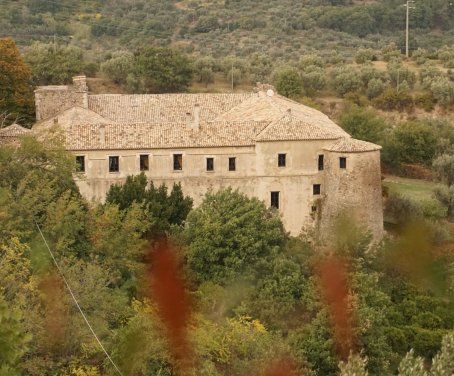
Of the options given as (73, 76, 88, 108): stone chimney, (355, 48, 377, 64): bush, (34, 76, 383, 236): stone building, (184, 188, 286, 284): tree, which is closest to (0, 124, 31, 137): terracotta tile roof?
(34, 76, 383, 236): stone building

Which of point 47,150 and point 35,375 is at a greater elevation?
point 47,150

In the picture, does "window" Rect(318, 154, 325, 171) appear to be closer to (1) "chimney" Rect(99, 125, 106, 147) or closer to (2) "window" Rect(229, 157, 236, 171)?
(2) "window" Rect(229, 157, 236, 171)

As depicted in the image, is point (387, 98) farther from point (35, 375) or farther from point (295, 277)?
point (35, 375)

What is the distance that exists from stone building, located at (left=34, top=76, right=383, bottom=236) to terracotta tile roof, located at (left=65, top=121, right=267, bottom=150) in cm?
3

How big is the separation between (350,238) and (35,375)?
11857 millimetres

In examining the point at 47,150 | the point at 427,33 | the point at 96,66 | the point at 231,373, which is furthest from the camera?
the point at 427,33

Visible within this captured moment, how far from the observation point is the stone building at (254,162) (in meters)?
30.4

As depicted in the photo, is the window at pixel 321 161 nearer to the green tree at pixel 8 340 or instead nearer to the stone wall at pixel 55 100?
the stone wall at pixel 55 100

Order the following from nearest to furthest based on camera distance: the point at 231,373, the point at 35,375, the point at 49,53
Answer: the point at 35,375, the point at 231,373, the point at 49,53

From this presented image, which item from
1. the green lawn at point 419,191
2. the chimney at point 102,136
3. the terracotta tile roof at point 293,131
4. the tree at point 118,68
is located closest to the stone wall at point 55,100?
the chimney at point 102,136

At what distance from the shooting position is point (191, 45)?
6969cm

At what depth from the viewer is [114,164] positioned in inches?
1210

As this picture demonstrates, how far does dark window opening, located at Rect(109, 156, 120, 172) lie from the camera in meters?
30.7

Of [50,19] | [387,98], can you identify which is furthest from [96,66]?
[50,19]
